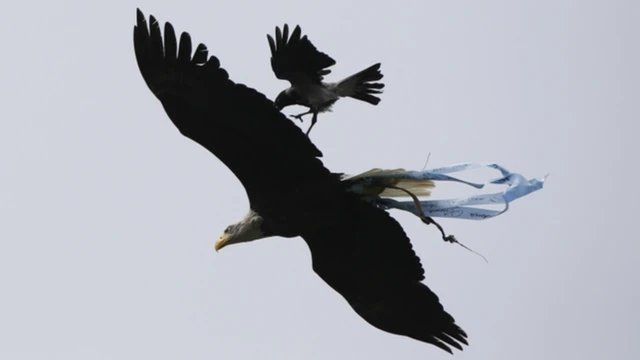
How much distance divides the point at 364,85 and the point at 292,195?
1.01 metres

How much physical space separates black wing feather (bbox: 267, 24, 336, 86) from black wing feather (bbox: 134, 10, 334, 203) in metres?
0.66

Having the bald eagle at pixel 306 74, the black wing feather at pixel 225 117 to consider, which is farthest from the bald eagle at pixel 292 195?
the bald eagle at pixel 306 74

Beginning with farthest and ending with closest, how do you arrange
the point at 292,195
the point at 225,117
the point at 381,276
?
the point at 381,276 < the point at 292,195 < the point at 225,117

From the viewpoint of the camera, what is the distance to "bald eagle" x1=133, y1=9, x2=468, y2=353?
957 centimetres

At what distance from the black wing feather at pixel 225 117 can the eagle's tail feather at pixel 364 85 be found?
0.72 m

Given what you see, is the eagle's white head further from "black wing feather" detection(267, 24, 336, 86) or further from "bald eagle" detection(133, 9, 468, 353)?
"black wing feather" detection(267, 24, 336, 86)

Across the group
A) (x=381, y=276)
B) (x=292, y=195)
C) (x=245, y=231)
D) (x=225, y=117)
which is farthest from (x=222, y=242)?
(x=381, y=276)

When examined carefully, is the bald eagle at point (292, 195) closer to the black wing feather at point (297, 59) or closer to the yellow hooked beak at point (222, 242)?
the yellow hooked beak at point (222, 242)

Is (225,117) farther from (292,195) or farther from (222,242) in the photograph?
(222,242)

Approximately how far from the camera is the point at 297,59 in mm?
10367

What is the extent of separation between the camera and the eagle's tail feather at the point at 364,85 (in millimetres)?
10414

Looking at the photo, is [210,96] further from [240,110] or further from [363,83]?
[363,83]

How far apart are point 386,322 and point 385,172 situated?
1.44 metres

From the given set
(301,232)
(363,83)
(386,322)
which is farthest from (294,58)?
(386,322)
